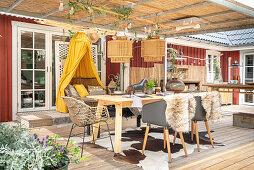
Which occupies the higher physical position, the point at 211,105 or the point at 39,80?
the point at 39,80

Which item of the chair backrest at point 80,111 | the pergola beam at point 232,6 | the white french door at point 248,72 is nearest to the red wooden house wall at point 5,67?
the chair backrest at point 80,111

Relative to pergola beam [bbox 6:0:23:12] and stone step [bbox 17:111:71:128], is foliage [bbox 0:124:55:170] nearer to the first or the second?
pergola beam [bbox 6:0:23:12]

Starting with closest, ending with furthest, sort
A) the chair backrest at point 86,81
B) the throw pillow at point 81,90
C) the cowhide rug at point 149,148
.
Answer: the cowhide rug at point 149,148, the throw pillow at point 81,90, the chair backrest at point 86,81

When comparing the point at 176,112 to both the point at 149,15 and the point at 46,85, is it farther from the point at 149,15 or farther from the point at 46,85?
the point at 46,85

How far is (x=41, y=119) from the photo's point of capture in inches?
230

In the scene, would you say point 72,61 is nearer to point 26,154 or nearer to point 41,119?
point 41,119

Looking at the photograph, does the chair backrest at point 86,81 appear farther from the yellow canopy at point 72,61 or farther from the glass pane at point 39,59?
the glass pane at point 39,59

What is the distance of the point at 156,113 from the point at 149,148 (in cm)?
84

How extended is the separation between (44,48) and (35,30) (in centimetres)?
54

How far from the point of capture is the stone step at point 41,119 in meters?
5.71


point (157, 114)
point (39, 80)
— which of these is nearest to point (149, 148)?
point (157, 114)

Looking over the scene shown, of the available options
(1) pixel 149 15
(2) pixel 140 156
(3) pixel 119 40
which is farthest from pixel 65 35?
(2) pixel 140 156

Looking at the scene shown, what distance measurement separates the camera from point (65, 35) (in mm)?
7301

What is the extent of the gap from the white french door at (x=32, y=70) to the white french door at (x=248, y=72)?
967 centimetres
